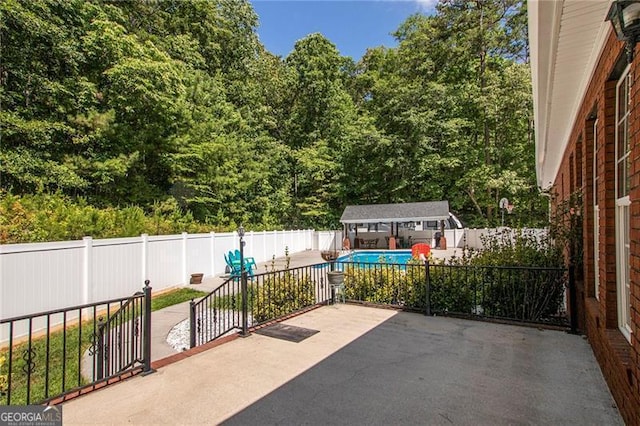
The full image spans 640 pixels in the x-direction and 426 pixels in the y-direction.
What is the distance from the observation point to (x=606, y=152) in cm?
335

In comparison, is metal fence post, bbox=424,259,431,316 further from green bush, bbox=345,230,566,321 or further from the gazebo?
the gazebo

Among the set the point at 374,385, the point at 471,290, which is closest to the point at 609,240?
the point at 374,385

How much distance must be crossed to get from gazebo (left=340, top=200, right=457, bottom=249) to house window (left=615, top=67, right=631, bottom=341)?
19109mm

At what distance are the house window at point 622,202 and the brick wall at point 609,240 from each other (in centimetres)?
6

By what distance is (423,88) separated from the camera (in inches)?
1046

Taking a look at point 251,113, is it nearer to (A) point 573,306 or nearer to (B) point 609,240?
(A) point 573,306

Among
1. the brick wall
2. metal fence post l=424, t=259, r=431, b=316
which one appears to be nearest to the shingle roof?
metal fence post l=424, t=259, r=431, b=316

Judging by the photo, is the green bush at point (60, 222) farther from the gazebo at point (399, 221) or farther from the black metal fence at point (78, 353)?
the gazebo at point (399, 221)

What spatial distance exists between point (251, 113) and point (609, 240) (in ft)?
83.2

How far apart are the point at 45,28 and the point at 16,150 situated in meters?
5.08

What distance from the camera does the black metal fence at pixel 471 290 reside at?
18.8 feet

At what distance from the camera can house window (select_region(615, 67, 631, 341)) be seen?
2996mm

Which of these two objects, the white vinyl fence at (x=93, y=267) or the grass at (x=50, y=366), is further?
the white vinyl fence at (x=93, y=267)

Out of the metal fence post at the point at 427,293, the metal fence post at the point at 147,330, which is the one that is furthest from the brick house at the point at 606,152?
the metal fence post at the point at 147,330
